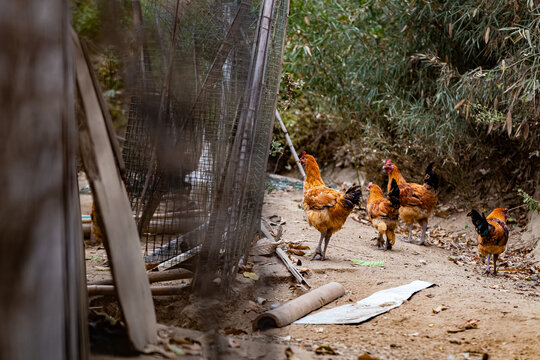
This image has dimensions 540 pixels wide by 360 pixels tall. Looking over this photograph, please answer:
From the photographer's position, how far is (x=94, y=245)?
5191 mm

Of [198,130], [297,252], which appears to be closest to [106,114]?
[198,130]

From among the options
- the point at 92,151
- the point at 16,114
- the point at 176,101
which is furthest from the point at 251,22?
the point at 16,114

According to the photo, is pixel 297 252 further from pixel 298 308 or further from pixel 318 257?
pixel 298 308

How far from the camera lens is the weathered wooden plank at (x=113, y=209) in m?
1.97

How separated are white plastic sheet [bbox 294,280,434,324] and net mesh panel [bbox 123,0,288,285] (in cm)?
74

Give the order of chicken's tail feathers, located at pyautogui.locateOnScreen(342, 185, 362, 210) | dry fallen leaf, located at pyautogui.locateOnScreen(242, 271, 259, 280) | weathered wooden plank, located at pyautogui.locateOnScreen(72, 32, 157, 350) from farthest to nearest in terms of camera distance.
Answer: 1. chicken's tail feathers, located at pyautogui.locateOnScreen(342, 185, 362, 210)
2. dry fallen leaf, located at pyautogui.locateOnScreen(242, 271, 259, 280)
3. weathered wooden plank, located at pyautogui.locateOnScreen(72, 32, 157, 350)

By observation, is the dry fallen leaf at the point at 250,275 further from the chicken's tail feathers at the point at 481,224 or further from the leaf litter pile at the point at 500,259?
the chicken's tail feathers at the point at 481,224

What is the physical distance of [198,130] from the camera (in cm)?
285

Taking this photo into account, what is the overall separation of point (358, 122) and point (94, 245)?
629 centimetres

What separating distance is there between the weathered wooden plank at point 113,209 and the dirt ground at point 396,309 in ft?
1.67

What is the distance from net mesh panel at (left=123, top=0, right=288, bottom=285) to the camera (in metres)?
2.53

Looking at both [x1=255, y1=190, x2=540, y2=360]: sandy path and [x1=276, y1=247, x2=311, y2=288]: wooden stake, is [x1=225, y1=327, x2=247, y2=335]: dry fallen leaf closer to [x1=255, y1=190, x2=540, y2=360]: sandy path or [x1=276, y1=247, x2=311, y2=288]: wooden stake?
[x1=255, y1=190, x2=540, y2=360]: sandy path

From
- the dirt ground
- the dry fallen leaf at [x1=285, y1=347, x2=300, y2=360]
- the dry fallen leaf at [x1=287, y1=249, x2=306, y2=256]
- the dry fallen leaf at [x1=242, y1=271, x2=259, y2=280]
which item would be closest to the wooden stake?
the dirt ground

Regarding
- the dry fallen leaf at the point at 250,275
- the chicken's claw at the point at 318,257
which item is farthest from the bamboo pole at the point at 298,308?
the chicken's claw at the point at 318,257
